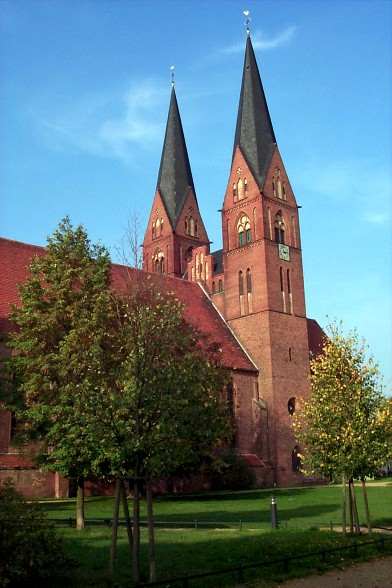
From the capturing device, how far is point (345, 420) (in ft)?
54.6

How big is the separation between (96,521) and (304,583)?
36.7 feet

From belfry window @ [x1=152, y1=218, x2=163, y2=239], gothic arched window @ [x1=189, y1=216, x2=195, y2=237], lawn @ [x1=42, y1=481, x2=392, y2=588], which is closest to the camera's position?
lawn @ [x1=42, y1=481, x2=392, y2=588]

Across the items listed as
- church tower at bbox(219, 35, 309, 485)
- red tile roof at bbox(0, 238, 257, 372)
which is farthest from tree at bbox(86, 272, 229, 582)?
church tower at bbox(219, 35, 309, 485)

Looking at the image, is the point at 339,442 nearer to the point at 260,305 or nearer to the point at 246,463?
the point at 246,463

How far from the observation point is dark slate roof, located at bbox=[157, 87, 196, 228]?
5669cm

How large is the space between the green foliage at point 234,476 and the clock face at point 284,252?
15.2 metres

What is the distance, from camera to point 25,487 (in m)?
29.2

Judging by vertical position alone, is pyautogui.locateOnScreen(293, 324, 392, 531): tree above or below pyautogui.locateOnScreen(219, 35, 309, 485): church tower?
below

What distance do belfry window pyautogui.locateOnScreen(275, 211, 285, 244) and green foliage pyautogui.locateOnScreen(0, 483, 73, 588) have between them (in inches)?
1445

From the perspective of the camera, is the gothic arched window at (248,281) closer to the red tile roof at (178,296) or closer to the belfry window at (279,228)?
the red tile roof at (178,296)

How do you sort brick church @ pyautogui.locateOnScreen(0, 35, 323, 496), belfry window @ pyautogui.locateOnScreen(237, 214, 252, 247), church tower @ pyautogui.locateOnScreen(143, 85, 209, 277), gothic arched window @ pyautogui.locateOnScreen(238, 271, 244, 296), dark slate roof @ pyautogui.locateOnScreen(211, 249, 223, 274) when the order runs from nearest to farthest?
brick church @ pyautogui.locateOnScreen(0, 35, 323, 496) < gothic arched window @ pyautogui.locateOnScreen(238, 271, 244, 296) < belfry window @ pyautogui.locateOnScreen(237, 214, 252, 247) < dark slate roof @ pyautogui.locateOnScreen(211, 249, 223, 274) < church tower @ pyautogui.locateOnScreen(143, 85, 209, 277)

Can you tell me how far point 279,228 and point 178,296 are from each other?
31.8 ft

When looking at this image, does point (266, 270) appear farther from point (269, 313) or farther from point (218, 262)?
point (218, 262)

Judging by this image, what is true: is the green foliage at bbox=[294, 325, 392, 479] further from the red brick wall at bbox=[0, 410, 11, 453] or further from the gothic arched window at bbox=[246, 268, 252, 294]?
the gothic arched window at bbox=[246, 268, 252, 294]
